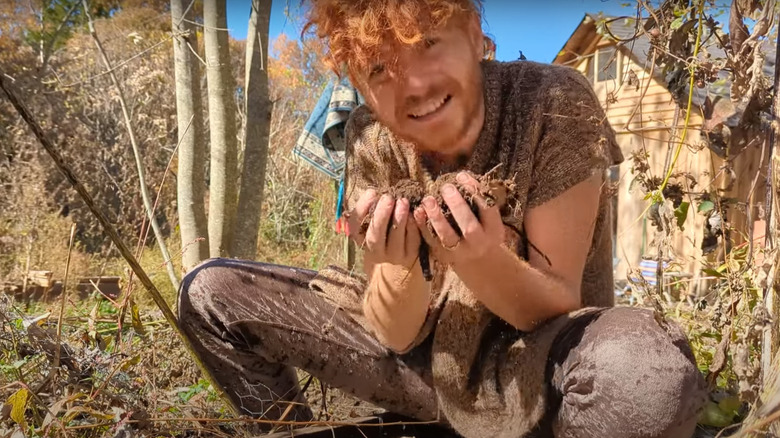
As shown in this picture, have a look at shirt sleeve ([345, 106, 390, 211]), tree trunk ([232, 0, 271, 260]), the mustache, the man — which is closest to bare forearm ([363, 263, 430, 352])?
the man

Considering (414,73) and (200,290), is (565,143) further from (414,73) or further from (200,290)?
(200,290)

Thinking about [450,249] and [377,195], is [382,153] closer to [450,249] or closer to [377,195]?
[377,195]

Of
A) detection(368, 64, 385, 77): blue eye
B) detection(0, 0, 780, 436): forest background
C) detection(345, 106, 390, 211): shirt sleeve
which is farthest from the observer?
detection(345, 106, 390, 211): shirt sleeve

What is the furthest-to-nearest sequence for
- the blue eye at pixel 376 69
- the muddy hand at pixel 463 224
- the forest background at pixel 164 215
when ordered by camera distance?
Result: the blue eye at pixel 376 69 → the forest background at pixel 164 215 → the muddy hand at pixel 463 224

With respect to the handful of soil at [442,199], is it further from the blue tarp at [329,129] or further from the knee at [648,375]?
the blue tarp at [329,129]

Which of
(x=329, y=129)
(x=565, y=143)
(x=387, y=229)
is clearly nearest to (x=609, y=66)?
(x=565, y=143)

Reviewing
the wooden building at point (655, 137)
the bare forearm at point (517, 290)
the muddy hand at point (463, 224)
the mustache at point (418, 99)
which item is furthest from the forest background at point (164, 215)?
the muddy hand at point (463, 224)

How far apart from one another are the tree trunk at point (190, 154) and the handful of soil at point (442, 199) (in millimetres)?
2510

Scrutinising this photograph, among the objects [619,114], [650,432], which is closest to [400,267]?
[650,432]

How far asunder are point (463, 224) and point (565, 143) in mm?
430

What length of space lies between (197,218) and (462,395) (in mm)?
2505

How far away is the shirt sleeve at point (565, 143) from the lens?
147cm

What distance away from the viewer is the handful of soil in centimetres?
125

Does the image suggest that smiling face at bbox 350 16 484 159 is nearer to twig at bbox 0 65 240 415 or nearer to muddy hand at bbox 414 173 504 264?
muddy hand at bbox 414 173 504 264
